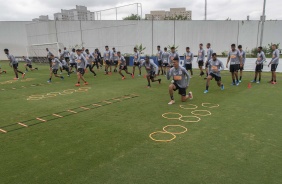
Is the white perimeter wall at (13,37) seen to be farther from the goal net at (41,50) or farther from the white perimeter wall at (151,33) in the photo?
the goal net at (41,50)

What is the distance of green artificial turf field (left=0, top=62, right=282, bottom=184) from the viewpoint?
12.9 feet

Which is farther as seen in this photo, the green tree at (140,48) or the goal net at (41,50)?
the goal net at (41,50)

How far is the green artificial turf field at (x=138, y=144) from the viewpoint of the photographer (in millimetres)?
3939

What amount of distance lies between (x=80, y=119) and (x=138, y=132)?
2.18 metres

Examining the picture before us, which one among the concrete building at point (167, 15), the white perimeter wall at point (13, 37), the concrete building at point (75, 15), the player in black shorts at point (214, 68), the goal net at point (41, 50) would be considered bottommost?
the player in black shorts at point (214, 68)

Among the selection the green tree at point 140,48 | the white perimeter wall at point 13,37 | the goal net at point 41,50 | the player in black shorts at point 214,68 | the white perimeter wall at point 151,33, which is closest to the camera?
the player in black shorts at point 214,68

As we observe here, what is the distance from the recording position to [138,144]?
5.16 metres

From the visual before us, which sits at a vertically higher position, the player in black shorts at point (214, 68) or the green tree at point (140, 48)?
the green tree at point (140, 48)

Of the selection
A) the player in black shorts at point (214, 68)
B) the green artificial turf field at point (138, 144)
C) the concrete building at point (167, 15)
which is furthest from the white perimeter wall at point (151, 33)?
the green artificial turf field at point (138, 144)

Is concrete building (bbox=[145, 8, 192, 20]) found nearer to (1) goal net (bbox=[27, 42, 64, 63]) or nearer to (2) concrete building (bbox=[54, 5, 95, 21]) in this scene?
(2) concrete building (bbox=[54, 5, 95, 21])

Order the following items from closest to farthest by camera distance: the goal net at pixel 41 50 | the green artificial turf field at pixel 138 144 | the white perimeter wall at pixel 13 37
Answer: the green artificial turf field at pixel 138 144
the goal net at pixel 41 50
the white perimeter wall at pixel 13 37

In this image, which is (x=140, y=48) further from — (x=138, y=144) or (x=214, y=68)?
(x=138, y=144)

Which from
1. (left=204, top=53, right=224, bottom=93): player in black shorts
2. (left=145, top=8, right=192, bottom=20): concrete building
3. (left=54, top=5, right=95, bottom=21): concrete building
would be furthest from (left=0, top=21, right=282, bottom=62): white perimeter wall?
(left=204, top=53, right=224, bottom=93): player in black shorts

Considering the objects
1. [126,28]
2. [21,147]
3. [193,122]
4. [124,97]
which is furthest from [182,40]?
[21,147]
